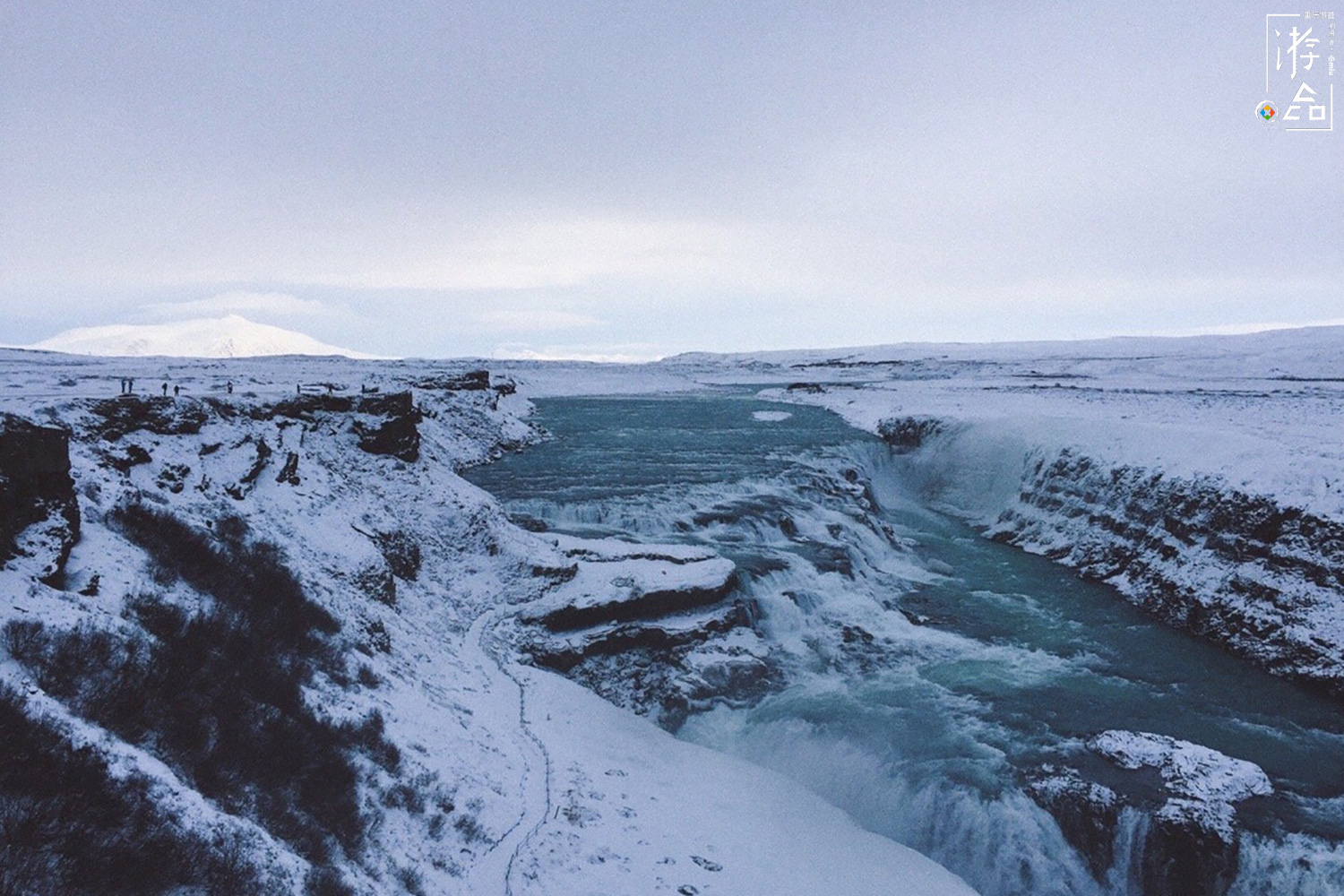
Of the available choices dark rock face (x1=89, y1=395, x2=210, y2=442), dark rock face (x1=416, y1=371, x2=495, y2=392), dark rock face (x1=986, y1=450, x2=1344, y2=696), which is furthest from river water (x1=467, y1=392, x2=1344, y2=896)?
dark rock face (x1=416, y1=371, x2=495, y2=392)

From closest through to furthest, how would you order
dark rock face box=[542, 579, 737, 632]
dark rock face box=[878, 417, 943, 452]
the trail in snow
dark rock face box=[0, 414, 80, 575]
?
the trail in snow, dark rock face box=[0, 414, 80, 575], dark rock face box=[542, 579, 737, 632], dark rock face box=[878, 417, 943, 452]

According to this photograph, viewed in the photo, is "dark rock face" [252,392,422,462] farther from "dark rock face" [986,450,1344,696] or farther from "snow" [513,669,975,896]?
"dark rock face" [986,450,1344,696]

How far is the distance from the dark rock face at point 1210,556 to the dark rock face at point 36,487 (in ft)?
76.2

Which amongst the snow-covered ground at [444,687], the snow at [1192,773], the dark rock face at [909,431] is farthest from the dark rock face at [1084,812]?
the dark rock face at [909,431]

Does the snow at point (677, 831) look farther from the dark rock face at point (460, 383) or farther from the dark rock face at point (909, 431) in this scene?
the dark rock face at point (460, 383)

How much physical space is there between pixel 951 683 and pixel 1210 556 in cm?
1024

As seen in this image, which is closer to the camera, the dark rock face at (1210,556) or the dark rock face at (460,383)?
the dark rock face at (1210,556)

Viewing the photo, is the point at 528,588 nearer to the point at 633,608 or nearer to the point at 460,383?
the point at 633,608

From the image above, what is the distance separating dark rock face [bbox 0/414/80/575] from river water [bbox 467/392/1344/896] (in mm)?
10683

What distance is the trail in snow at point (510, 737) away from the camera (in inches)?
348

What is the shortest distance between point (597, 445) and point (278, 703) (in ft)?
100

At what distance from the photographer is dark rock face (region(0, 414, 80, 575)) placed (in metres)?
9.08

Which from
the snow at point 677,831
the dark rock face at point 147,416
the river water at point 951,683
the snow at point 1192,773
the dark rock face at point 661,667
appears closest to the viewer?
the snow at point 677,831

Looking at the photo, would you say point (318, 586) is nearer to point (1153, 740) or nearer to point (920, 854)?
point (920, 854)
